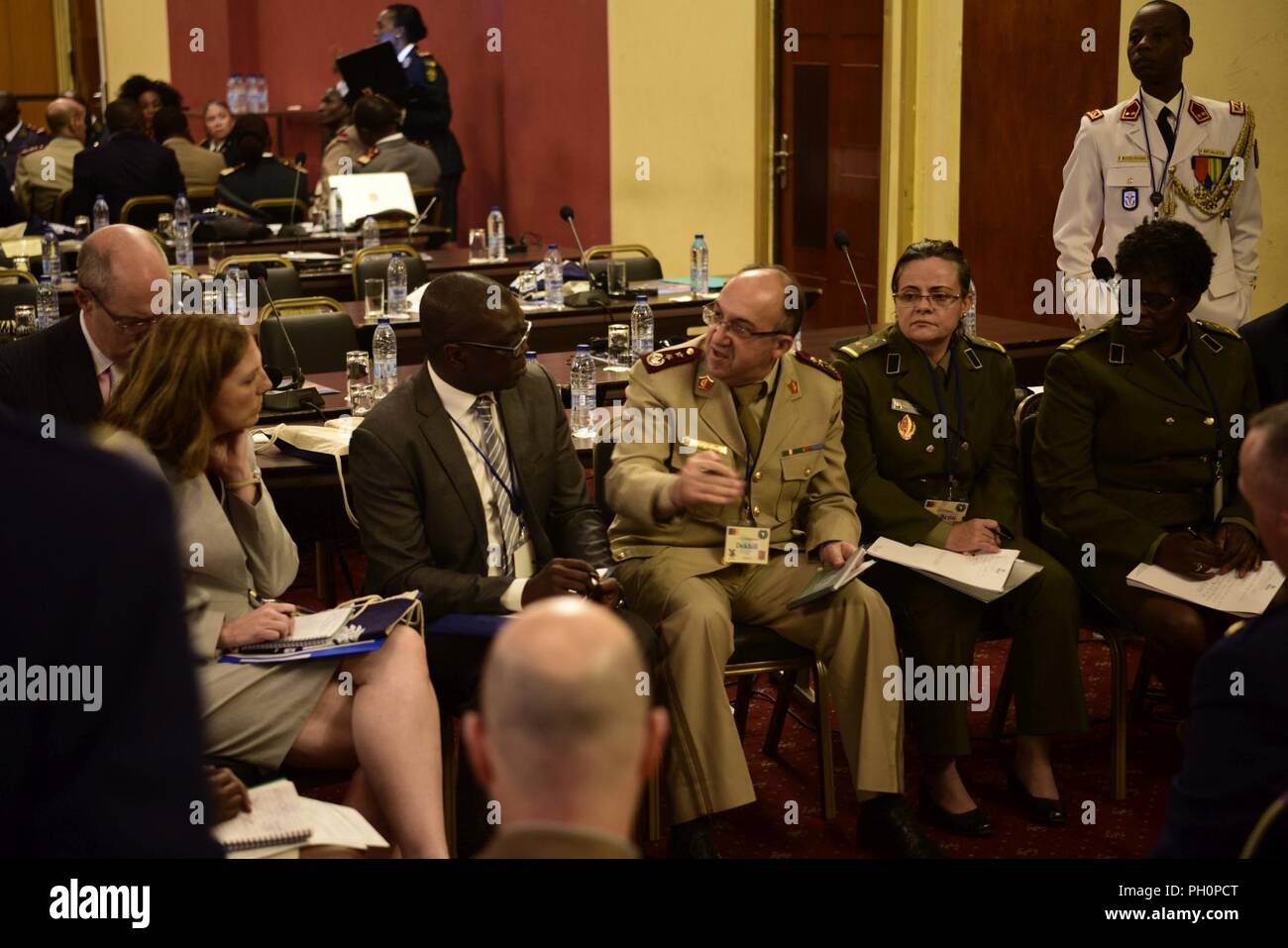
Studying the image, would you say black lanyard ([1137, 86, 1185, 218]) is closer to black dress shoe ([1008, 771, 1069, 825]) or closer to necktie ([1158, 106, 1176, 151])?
necktie ([1158, 106, 1176, 151])

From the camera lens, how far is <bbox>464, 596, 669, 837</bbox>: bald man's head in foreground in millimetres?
1094

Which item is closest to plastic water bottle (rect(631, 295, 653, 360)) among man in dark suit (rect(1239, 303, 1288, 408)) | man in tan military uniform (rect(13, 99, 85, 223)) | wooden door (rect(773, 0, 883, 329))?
man in dark suit (rect(1239, 303, 1288, 408))

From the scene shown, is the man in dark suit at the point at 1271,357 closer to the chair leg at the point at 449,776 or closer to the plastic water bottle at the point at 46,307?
the chair leg at the point at 449,776

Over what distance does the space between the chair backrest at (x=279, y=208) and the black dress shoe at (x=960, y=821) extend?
7.05 m

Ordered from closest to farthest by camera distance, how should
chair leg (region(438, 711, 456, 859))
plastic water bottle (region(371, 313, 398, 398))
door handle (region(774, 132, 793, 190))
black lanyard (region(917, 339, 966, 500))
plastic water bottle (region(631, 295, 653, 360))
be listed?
chair leg (region(438, 711, 456, 859))
black lanyard (region(917, 339, 966, 500))
plastic water bottle (region(371, 313, 398, 398))
plastic water bottle (region(631, 295, 653, 360))
door handle (region(774, 132, 793, 190))

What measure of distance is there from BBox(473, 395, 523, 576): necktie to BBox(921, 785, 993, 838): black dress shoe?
1.14 metres

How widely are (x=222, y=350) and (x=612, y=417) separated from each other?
42.3 inches

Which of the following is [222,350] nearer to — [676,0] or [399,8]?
[676,0]

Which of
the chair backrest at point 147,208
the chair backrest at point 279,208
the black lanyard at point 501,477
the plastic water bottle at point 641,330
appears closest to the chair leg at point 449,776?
the black lanyard at point 501,477

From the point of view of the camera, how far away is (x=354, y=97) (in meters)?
10.9

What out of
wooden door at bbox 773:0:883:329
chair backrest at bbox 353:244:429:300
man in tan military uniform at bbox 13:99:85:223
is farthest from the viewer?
man in tan military uniform at bbox 13:99:85:223

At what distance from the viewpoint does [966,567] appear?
12.1 feet

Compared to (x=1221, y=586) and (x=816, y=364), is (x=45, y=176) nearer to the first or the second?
(x=816, y=364)
